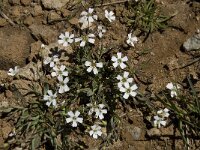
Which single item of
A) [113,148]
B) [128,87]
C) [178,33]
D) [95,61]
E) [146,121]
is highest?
[178,33]

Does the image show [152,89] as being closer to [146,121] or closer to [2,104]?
[146,121]

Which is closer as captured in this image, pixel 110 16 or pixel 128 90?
pixel 128 90

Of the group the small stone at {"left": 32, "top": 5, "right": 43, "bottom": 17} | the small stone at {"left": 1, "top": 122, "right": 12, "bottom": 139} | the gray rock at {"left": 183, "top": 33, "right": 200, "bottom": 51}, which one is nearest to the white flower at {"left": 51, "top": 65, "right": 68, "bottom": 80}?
the small stone at {"left": 1, "top": 122, "right": 12, "bottom": 139}

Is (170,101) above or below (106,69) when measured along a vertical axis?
below

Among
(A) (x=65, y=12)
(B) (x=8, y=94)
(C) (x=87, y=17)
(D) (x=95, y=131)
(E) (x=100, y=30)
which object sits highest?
(A) (x=65, y=12)

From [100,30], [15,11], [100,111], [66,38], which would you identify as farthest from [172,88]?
[15,11]

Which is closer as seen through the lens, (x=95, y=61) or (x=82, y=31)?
(x=95, y=61)

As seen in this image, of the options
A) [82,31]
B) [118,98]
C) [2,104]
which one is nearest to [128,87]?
[118,98]

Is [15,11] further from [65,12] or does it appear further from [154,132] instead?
[154,132]
